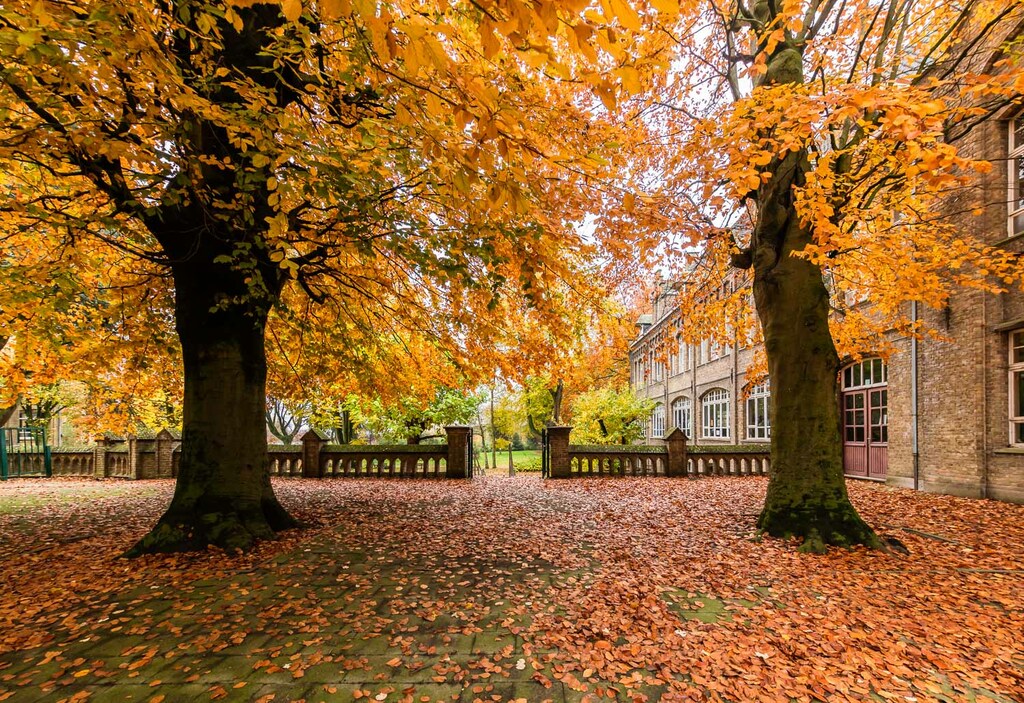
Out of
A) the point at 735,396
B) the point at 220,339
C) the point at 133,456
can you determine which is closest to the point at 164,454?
the point at 133,456

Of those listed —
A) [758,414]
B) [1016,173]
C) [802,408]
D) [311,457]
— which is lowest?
[311,457]

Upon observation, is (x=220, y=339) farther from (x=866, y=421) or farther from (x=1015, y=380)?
(x=866, y=421)

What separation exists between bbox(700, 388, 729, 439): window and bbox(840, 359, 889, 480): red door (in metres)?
8.42

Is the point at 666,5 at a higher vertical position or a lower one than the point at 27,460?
higher

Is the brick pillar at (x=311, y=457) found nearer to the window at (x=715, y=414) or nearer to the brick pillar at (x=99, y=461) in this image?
the brick pillar at (x=99, y=461)

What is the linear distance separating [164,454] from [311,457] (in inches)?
193

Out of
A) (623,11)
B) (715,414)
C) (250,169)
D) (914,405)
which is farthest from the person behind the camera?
(715,414)

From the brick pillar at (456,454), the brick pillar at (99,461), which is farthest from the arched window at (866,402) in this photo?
the brick pillar at (99,461)

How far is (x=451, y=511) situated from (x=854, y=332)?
8.91 metres

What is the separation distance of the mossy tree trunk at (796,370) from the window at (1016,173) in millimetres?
6377

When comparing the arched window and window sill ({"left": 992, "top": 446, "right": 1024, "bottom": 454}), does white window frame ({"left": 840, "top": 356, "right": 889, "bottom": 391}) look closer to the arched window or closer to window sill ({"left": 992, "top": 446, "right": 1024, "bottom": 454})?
the arched window

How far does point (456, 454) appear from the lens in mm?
13945

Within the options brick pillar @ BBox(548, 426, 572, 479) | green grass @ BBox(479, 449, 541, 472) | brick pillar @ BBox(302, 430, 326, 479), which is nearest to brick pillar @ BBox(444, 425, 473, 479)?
brick pillar @ BBox(548, 426, 572, 479)

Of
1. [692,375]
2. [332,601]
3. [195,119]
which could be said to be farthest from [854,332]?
[692,375]
